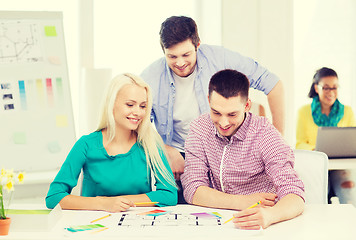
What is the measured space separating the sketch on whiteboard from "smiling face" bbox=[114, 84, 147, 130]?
132 cm

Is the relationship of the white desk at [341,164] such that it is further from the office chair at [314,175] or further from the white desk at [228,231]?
the white desk at [228,231]

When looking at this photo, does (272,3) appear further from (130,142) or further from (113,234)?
(113,234)

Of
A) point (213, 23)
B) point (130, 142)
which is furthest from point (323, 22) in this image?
point (130, 142)

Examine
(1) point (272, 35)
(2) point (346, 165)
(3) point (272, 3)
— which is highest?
(3) point (272, 3)

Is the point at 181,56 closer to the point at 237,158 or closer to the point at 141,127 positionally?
the point at 141,127

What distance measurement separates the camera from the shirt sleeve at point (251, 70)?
2598 mm

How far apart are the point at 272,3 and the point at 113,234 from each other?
2778 mm

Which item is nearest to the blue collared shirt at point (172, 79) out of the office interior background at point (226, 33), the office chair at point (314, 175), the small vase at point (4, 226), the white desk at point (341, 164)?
the office chair at point (314, 175)

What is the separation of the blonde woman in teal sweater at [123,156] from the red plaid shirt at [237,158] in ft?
0.37

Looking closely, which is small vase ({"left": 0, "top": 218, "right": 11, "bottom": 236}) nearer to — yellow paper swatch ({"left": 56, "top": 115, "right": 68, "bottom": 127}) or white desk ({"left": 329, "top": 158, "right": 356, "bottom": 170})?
yellow paper swatch ({"left": 56, "top": 115, "right": 68, "bottom": 127})

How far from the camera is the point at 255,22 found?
3.85 metres

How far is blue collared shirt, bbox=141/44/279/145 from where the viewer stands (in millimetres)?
2531

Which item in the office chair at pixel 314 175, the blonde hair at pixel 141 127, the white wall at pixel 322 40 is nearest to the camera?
the blonde hair at pixel 141 127

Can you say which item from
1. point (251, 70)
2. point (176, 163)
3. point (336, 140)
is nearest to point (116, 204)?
point (176, 163)
